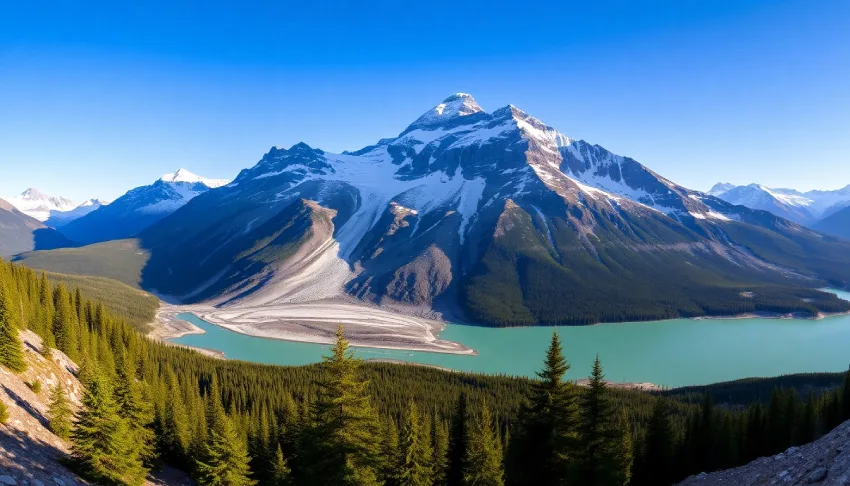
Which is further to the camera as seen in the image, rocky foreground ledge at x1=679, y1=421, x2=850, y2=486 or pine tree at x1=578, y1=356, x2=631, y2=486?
pine tree at x1=578, y1=356, x2=631, y2=486

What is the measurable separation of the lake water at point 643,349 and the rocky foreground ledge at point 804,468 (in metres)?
75.9

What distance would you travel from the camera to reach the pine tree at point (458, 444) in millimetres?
27891

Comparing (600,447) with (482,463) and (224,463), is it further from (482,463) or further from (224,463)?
(224,463)

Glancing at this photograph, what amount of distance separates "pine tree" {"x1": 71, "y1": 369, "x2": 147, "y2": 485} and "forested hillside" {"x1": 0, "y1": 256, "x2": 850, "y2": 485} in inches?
2.4

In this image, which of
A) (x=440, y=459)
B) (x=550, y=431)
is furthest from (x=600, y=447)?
(x=440, y=459)

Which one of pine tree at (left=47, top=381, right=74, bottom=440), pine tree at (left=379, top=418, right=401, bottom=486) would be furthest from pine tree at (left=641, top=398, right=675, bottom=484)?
pine tree at (left=47, top=381, right=74, bottom=440)

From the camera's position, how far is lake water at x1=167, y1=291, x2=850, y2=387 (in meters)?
97.5

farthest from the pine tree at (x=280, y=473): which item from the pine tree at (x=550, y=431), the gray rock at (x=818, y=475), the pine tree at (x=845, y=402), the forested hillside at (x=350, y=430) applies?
the pine tree at (x=845, y=402)

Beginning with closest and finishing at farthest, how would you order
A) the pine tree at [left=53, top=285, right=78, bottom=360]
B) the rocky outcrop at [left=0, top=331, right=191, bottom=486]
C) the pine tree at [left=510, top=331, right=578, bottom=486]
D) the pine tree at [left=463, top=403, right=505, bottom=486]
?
the rocky outcrop at [left=0, top=331, right=191, bottom=486] < the pine tree at [left=510, top=331, right=578, bottom=486] < the pine tree at [left=463, top=403, right=505, bottom=486] < the pine tree at [left=53, top=285, right=78, bottom=360]

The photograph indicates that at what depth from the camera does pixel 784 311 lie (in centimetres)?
15950

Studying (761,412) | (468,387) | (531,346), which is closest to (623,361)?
(531,346)

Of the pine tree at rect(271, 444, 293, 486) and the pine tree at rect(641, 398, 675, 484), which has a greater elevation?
the pine tree at rect(641, 398, 675, 484)

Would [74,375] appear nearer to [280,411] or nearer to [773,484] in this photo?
[280,411]

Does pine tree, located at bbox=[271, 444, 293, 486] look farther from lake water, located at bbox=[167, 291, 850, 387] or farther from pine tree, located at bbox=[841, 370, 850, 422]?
lake water, located at bbox=[167, 291, 850, 387]
